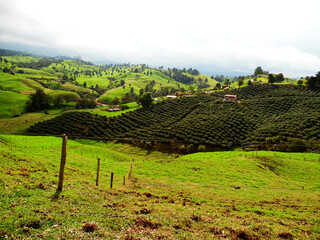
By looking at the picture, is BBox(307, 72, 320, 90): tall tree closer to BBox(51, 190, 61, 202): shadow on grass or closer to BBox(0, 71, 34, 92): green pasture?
BBox(51, 190, 61, 202): shadow on grass

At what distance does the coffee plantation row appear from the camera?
49062 mm

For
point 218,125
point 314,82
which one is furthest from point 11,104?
point 314,82

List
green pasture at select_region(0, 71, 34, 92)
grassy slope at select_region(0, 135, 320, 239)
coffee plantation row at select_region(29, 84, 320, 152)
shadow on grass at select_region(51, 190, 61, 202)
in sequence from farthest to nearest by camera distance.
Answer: green pasture at select_region(0, 71, 34, 92), coffee plantation row at select_region(29, 84, 320, 152), shadow on grass at select_region(51, 190, 61, 202), grassy slope at select_region(0, 135, 320, 239)

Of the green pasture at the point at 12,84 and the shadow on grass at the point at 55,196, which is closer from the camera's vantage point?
the shadow on grass at the point at 55,196

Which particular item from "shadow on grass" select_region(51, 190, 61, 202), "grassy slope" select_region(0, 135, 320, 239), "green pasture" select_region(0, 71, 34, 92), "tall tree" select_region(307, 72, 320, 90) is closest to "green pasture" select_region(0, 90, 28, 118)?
"green pasture" select_region(0, 71, 34, 92)

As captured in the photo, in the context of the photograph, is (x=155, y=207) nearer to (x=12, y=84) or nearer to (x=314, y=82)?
(x=314, y=82)

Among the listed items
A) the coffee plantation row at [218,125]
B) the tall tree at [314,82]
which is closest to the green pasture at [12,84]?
the coffee plantation row at [218,125]

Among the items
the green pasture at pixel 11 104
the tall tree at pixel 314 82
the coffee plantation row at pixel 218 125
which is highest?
the tall tree at pixel 314 82

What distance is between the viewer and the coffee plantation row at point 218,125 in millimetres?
49062

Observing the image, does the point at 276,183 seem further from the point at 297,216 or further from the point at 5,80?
the point at 5,80

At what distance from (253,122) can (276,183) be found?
45480 millimetres

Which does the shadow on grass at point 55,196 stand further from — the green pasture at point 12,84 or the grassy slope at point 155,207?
the green pasture at point 12,84

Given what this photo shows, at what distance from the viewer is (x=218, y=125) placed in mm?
58031

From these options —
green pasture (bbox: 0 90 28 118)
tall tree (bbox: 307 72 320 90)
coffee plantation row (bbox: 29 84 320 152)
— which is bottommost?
green pasture (bbox: 0 90 28 118)
